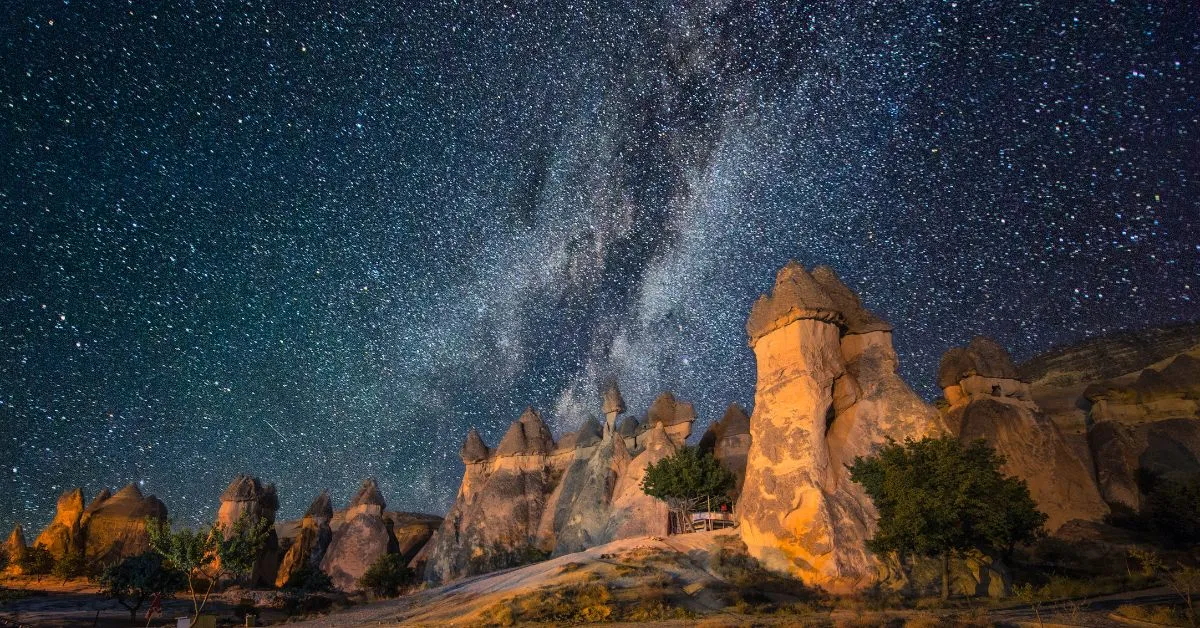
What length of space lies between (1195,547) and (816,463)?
19506 millimetres

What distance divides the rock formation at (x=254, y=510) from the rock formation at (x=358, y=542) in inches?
148

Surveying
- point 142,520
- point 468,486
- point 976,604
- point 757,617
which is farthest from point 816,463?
point 142,520

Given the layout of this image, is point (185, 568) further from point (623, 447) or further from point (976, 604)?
point (623, 447)

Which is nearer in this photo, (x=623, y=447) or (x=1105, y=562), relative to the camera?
(x=1105, y=562)

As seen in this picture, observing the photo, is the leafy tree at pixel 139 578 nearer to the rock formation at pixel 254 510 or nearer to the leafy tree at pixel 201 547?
the leafy tree at pixel 201 547

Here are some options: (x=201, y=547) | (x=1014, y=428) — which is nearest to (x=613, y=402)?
(x=1014, y=428)

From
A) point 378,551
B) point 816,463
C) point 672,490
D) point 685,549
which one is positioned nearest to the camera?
point 816,463

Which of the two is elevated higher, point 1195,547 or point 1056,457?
point 1056,457

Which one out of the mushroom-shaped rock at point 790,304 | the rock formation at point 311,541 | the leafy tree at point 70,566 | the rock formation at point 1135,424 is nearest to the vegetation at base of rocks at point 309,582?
the rock formation at point 311,541

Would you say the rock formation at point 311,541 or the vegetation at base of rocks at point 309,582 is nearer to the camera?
the vegetation at base of rocks at point 309,582

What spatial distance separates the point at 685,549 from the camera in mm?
25094

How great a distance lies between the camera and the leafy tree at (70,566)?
36.5 m

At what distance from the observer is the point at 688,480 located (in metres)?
29.5

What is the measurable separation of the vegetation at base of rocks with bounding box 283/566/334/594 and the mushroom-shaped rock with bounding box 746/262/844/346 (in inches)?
1207
